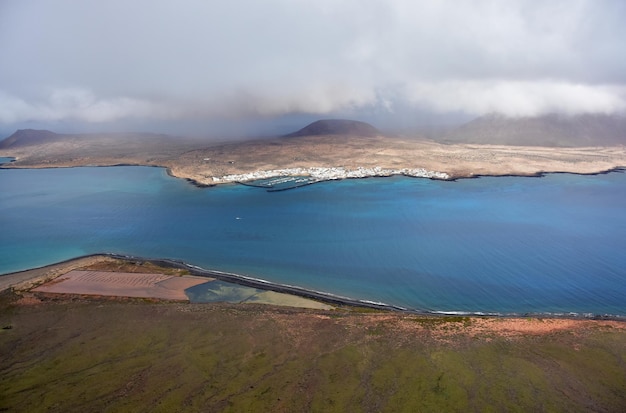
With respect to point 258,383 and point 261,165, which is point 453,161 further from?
point 258,383

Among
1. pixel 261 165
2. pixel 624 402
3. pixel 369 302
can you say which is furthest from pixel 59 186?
pixel 624 402

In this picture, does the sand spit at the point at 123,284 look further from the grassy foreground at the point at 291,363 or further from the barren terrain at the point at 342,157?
the barren terrain at the point at 342,157

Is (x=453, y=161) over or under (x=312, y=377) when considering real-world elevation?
over

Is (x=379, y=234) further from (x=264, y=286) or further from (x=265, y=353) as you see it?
(x=265, y=353)

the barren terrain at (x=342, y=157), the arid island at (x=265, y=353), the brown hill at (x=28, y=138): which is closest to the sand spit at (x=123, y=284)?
the arid island at (x=265, y=353)

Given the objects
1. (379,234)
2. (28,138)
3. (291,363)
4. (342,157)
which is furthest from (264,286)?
(28,138)

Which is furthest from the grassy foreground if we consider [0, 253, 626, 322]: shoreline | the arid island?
[0, 253, 626, 322]: shoreline
